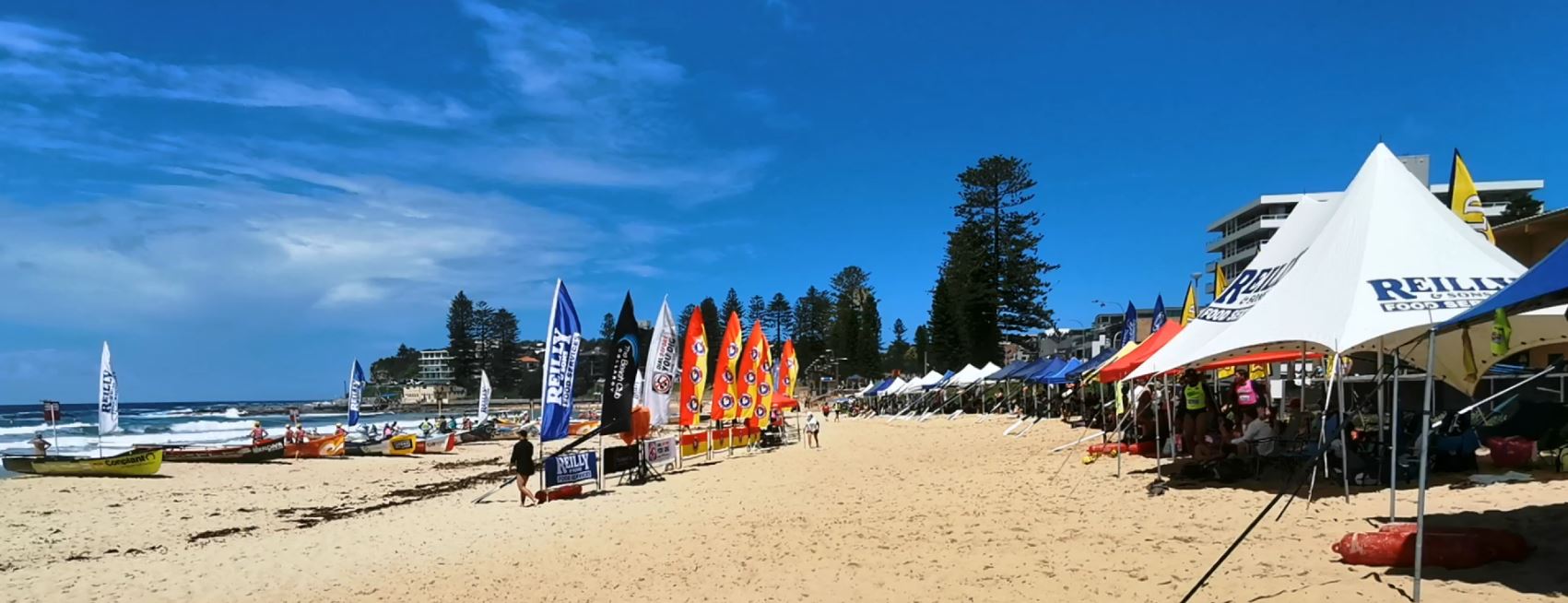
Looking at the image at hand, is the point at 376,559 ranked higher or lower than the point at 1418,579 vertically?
lower

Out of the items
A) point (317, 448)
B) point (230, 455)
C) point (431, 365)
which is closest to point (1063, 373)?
point (317, 448)

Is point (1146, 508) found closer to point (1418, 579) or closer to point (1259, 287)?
point (1259, 287)

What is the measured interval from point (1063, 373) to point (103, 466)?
24.2 metres

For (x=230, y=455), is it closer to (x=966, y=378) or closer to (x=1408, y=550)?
(x=966, y=378)

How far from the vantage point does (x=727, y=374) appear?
2075 centimetres

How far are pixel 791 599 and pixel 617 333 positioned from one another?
27.9 ft

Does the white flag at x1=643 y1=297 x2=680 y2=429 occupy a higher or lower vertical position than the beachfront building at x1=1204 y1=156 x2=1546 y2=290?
lower

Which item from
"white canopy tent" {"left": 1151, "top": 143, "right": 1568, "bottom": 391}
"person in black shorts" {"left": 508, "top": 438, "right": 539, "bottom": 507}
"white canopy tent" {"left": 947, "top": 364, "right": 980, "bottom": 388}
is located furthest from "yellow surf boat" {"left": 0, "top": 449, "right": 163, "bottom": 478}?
"white canopy tent" {"left": 947, "top": 364, "right": 980, "bottom": 388}

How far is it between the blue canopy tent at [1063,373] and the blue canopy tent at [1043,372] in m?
0.15

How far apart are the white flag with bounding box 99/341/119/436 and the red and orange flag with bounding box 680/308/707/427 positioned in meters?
15.5

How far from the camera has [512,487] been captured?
55.0ft

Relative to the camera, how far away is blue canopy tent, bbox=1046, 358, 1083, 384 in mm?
24016

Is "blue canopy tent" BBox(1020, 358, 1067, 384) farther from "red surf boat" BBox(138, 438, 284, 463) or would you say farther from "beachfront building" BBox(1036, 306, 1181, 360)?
"beachfront building" BBox(1036, 306, 1181, 360)

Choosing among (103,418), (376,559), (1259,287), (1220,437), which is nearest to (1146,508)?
(1259,287)
